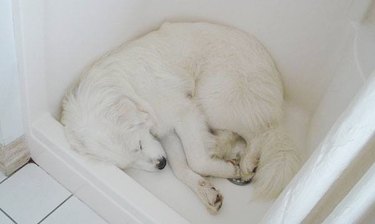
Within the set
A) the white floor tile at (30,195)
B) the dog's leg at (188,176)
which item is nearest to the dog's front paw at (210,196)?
the dog's leg at (188,176)

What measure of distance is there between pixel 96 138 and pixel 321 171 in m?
0.73

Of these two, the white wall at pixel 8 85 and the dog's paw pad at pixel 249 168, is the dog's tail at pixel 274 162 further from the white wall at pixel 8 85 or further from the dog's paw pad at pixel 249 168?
the white wall at pixel 8 85

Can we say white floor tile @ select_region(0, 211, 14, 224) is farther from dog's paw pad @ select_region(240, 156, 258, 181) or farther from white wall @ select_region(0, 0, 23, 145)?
dog's paw pad @ select_region(240, 156, 258, 181)

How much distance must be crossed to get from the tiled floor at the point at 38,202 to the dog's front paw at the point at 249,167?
48cm

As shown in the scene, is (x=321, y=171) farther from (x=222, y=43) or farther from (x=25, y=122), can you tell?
(x=25, y=122)

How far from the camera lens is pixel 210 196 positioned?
1.20 metres

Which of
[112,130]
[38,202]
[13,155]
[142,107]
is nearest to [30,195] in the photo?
[38,202]

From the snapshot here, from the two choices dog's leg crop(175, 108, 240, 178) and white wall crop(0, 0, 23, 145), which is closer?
white wall crop(0, 0, 23, 145)

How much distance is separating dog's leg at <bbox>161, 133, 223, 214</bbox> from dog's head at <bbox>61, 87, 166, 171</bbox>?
0.07 m

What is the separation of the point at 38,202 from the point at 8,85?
15.3 inches

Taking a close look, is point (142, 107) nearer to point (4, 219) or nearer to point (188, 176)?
point (188, 176)

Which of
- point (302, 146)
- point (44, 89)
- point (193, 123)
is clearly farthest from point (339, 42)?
point (44, 89)

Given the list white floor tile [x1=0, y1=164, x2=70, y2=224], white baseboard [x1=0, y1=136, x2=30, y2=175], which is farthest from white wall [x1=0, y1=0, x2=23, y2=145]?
white floor tile [x1=0, y1=164, x2=70, y2=224]

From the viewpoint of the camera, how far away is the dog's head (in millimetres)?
1177
